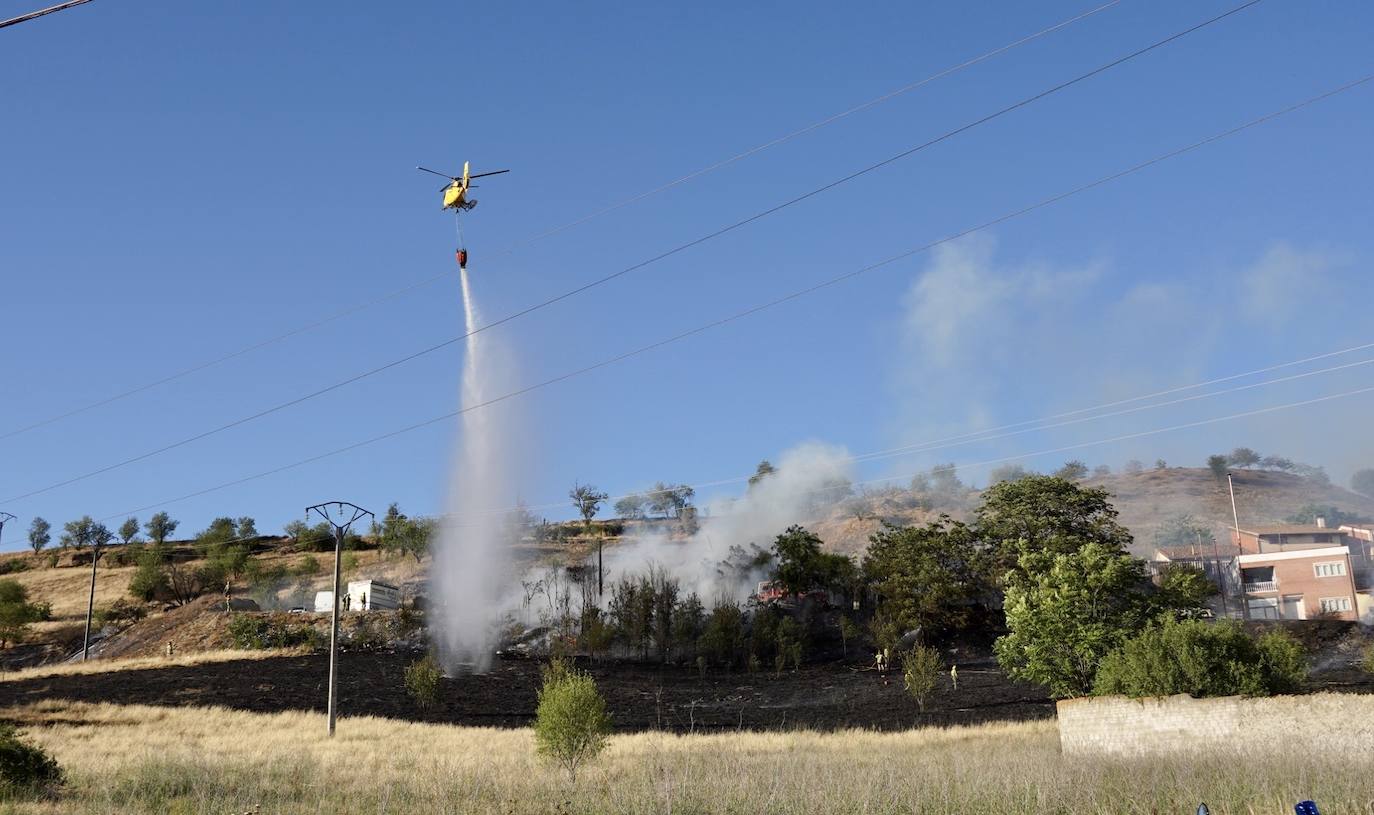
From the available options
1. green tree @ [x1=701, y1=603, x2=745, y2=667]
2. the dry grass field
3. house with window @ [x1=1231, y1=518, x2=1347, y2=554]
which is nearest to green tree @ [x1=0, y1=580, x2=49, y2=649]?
the dry grass field

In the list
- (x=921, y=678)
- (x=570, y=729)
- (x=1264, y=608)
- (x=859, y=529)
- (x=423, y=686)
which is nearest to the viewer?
(x=570, y=729)

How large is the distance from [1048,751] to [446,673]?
44.3m

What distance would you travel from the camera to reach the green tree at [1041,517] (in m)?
79.6

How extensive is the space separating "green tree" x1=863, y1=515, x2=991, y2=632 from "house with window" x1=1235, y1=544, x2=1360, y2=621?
2420 centimetres

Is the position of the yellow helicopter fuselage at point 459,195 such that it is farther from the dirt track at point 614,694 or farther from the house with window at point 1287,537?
the house with window at point 1287,537

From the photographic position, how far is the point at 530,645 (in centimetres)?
8338

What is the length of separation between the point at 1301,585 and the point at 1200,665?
64889 mm

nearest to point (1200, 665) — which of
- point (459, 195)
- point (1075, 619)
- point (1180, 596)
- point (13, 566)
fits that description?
point (1075, 619)

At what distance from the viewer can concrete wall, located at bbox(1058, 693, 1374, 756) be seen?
31062mm

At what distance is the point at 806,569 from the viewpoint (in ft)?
307

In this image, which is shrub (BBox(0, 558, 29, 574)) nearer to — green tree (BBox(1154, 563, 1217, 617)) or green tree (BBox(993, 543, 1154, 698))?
green tree (BBox(993, 543, 1154, 698))

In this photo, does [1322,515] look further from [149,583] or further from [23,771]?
[23,771]

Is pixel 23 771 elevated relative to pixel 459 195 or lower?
lower

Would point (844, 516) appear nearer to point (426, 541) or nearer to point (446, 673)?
point (426, 541)
